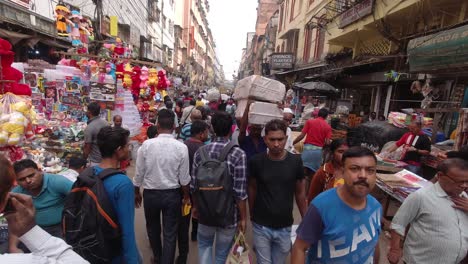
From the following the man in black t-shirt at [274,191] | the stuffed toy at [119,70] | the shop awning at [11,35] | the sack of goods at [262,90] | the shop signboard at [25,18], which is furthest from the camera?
the stuffed toy at [119,70]

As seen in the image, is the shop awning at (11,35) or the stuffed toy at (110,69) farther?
the shop awning at (11,35)

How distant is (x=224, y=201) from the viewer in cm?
249

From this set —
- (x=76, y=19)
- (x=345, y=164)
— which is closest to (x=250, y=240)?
(x=345, y=164)

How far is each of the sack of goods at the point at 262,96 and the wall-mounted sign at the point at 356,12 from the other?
24.1 ft

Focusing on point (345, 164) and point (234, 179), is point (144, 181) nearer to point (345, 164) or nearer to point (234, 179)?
point (234, 179)

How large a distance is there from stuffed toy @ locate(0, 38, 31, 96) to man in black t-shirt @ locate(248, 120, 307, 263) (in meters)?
2.78

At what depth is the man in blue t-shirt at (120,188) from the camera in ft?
6.13

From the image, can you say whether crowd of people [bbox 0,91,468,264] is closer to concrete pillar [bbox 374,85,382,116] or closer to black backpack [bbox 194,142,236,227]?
black backpack [bbox 194,142,236,227]

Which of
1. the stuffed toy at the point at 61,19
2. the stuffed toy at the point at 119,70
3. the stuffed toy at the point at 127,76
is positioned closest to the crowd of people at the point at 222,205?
the stuffed toy at the point at 119,70

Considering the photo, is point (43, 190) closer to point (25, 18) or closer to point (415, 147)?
point (415, 147)

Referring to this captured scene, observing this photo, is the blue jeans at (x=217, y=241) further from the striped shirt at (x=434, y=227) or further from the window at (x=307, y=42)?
the window at (x=307, y=42)

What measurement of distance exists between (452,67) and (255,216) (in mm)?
4497

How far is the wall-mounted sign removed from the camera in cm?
899

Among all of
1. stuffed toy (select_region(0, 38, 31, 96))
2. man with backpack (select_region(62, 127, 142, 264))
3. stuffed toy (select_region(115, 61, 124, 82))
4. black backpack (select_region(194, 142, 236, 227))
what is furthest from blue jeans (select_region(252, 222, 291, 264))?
stuffed toy (select_region(115, 61, 124, 82))
